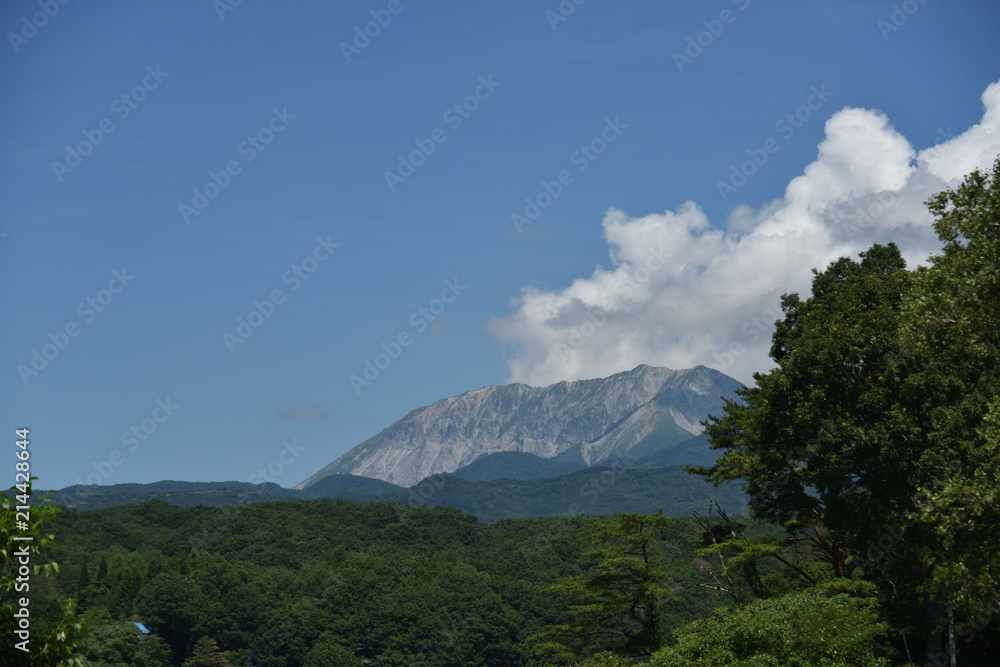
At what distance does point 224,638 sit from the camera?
345 feet

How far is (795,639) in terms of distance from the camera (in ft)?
77.3

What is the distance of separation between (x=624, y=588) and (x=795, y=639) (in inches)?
620

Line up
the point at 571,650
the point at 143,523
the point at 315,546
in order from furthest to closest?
1. the point at 143,523
2. the point at 315,546
3. the point at 571,650

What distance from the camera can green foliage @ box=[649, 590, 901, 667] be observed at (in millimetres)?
22328

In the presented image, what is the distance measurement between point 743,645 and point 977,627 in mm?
6544

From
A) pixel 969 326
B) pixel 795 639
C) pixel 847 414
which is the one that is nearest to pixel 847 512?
pixel 847 414

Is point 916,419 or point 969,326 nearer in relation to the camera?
point 969,326

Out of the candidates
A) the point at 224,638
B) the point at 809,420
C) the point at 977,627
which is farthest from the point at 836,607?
the point at 224,638

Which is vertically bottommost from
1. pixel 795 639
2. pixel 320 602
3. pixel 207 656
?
pixel 207 656

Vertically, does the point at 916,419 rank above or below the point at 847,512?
above

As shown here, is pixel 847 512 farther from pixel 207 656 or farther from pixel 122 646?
pixel 207 656

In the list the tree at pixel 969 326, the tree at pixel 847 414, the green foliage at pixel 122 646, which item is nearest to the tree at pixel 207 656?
the green foliage at pixel 122 646

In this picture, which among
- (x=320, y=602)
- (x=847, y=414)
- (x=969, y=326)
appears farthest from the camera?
(x=320, y=602)

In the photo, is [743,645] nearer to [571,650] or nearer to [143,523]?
[571,650]
